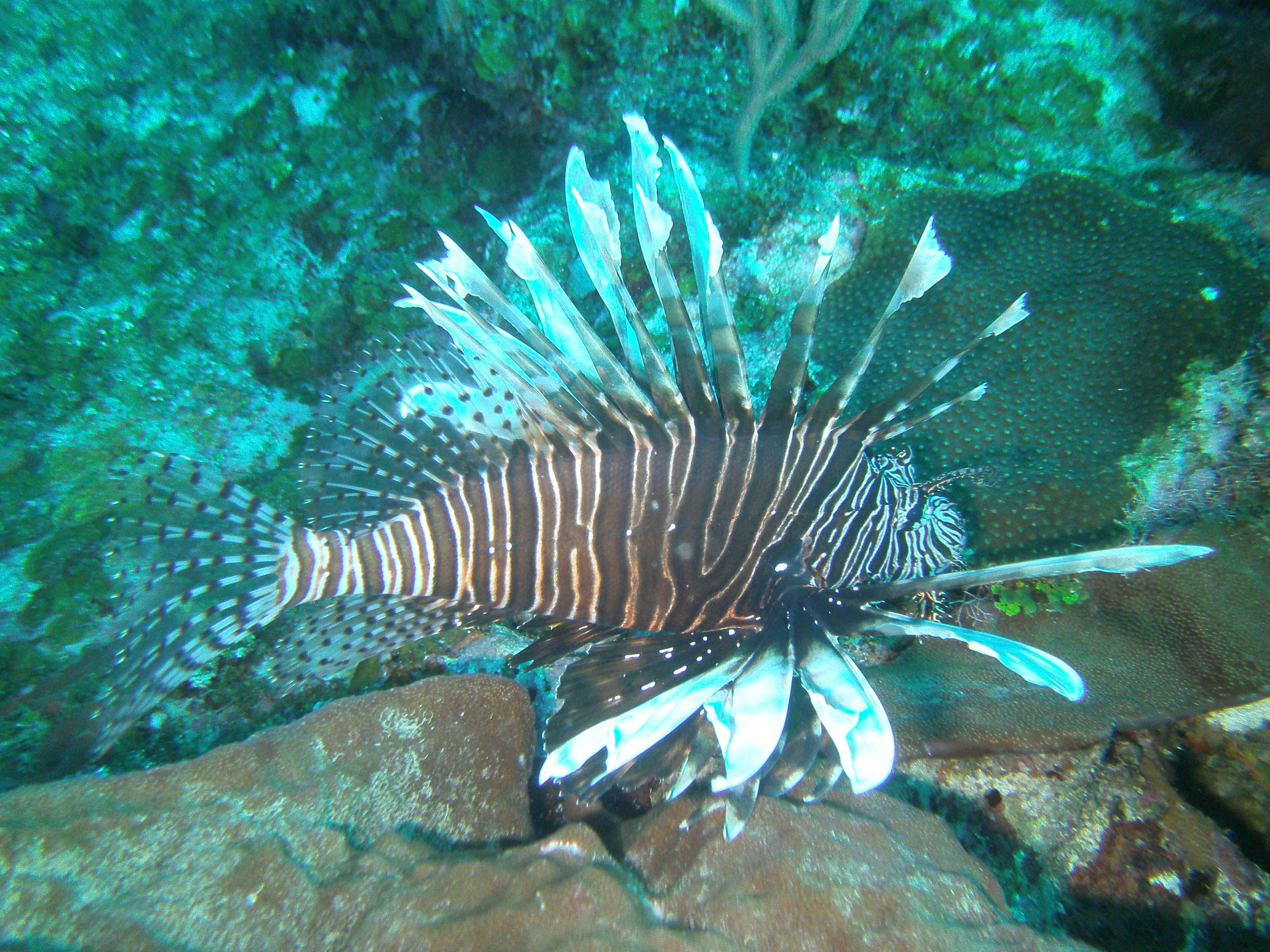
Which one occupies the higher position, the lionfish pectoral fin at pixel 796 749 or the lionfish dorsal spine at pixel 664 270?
the lionfish dorsal spine at pixel 664 270

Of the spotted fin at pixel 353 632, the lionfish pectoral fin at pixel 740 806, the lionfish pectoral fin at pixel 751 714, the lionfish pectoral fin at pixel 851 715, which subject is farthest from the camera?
the spotted fin at pixel 353 632

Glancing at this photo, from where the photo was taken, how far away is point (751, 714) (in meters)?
1.71

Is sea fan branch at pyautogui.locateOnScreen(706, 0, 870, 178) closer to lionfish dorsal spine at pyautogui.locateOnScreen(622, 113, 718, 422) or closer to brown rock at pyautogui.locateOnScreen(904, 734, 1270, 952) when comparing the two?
lionfish dorsal spine at pyautogui.locateOnScreen(622, 113, 718, 422)

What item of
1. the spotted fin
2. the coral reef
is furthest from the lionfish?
the coral reef

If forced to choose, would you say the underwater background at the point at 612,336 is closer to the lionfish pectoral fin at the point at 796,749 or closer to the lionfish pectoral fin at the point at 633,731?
the lionfish pectoral fin at the point at 796,749

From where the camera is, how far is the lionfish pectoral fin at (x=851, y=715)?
1.43 m

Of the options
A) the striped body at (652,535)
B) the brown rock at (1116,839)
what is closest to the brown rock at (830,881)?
the brown rock at (1116,839)

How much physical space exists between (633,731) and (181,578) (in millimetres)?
2092

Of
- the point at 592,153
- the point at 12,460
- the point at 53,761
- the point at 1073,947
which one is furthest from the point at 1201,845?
the point at 12,460

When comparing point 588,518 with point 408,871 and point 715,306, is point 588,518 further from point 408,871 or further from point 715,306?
point 408,871

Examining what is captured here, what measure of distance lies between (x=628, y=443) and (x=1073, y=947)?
2072 mm

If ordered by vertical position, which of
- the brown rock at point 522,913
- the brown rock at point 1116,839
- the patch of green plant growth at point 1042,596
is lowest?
the brown rock at point 1116,839

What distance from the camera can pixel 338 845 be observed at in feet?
6.50

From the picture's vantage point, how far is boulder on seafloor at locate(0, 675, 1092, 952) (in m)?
1.68
